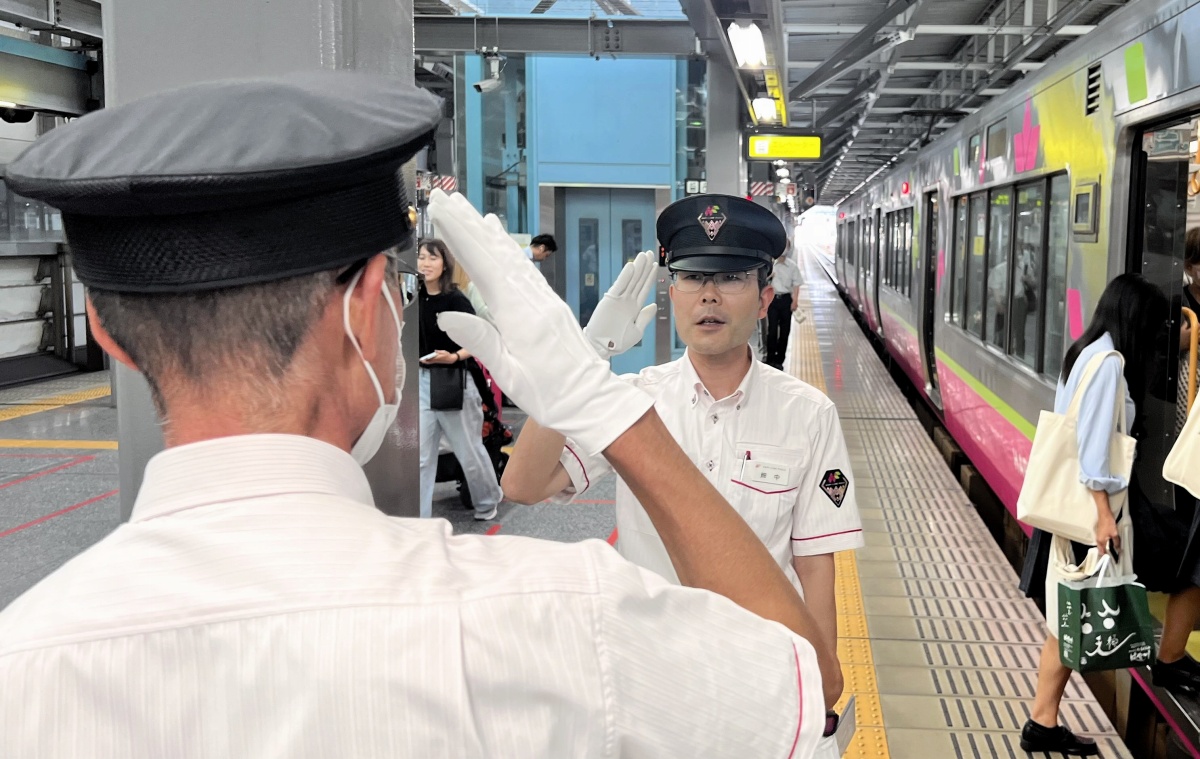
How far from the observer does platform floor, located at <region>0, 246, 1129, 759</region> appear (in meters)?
3.60

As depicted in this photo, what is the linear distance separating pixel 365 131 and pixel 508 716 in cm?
48

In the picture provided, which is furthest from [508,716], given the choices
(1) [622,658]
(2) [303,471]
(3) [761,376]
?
(3) [761,376]

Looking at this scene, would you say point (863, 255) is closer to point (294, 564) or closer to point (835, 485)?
point (835, 485)

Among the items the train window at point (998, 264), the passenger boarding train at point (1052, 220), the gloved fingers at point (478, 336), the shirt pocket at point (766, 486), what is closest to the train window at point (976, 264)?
the passenger boarding train at point (1052, 220)

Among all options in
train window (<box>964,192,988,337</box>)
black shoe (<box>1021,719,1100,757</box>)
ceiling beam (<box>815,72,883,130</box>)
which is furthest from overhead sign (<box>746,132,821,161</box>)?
black shoe (<box>1021,719,1100,757</box>)

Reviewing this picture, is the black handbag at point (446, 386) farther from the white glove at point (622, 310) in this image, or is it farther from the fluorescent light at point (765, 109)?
the fluorescent light at point (765, 109)

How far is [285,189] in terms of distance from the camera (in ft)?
2.64

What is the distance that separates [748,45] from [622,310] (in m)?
5.17

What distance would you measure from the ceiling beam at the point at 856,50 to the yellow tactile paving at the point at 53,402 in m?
8.11

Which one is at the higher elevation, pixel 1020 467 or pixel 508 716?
pixel 508 716

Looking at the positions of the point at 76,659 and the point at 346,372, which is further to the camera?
the point at 346,372

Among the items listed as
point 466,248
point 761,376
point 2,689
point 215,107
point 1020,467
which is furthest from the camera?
point 1020,467

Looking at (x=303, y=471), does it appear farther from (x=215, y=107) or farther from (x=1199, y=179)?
(x=1199, y=179)

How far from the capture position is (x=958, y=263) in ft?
26.5
